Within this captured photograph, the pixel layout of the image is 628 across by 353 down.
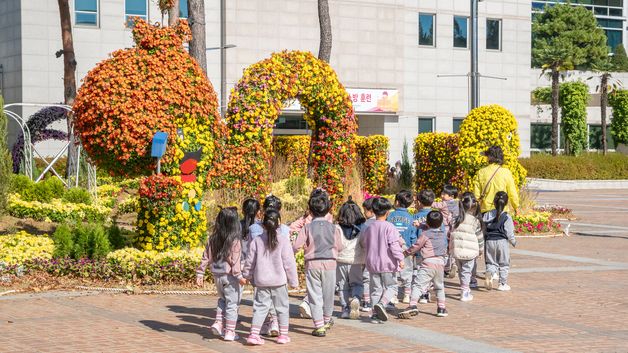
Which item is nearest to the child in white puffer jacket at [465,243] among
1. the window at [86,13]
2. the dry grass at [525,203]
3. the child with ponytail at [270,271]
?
the child with ponytail at [270,271]

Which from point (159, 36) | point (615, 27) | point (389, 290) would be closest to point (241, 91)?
point (159, 36)

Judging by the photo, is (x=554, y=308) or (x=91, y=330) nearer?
(x=91, y=330)

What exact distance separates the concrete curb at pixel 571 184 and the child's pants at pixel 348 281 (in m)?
37.8

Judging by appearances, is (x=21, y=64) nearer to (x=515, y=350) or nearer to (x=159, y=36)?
(x=159, y=36)

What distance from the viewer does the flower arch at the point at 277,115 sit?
54.3 ft

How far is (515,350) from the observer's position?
28.6 feet

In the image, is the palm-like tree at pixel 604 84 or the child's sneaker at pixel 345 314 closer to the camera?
the child's sneaker at pixel 345 314

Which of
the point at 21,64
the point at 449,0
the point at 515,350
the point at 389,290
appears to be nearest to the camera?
the point at 515,350

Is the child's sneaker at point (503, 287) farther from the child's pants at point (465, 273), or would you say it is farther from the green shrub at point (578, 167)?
the green shrub at point (578, 167)

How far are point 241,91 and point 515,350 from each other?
30.0 feet

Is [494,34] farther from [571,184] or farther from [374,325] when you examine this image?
[374,325]

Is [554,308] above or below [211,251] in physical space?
below

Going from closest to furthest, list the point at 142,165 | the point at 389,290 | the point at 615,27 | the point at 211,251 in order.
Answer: the point at 211,251 → the point at 389,290 → the point at 142,165 → the point at 615,27

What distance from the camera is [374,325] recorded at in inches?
396
